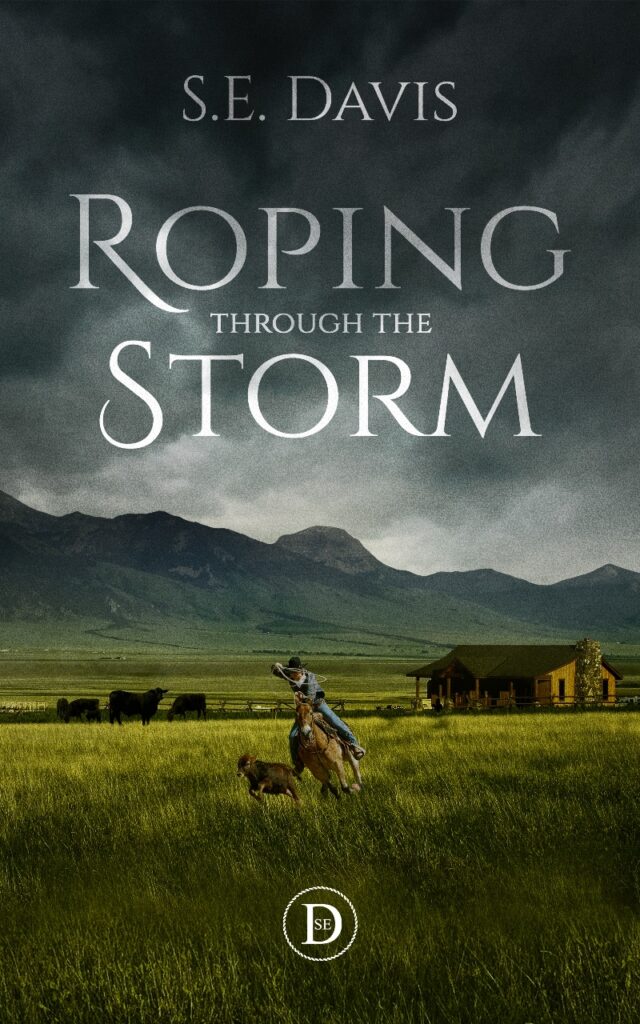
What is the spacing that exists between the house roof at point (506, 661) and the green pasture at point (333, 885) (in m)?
45.3

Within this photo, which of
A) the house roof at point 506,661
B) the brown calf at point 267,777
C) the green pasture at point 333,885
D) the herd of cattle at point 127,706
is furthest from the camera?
the house roof at point 506,661

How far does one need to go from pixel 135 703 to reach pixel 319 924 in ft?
124

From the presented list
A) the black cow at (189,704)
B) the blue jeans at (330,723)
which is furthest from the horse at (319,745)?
the black cow at (189,704)

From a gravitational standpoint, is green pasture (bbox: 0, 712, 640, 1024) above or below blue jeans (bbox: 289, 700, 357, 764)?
below

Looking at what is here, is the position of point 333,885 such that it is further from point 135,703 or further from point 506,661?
point 506,661

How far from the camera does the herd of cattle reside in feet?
132

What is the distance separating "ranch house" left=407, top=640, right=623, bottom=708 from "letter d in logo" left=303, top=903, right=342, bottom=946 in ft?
169

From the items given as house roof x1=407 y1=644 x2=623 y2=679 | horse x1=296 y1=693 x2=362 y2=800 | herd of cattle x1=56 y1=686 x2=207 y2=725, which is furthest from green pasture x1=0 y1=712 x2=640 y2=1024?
house roof x1=407 y1=644 x2=623 y2=679

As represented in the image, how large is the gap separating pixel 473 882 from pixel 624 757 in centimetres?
1074

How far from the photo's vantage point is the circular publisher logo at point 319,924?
19.3ft

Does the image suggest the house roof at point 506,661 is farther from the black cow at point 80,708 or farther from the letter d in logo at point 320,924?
the letter d in logo at point 320,924

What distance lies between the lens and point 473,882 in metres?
7.52

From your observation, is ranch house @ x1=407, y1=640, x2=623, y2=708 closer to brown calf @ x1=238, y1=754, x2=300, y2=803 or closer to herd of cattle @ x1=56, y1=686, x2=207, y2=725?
herd of cattle @ x1=56, y1=686, x2=207, y2=725

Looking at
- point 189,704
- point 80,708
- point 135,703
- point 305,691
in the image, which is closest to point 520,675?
point 189,704
